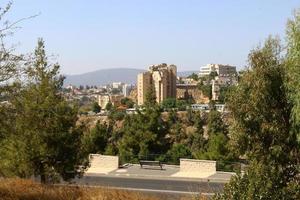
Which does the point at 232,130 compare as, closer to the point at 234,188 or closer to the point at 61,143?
the point at 234,188

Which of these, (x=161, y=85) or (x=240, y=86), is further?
(x=161, y=85)

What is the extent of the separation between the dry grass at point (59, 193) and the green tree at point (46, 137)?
295 cm

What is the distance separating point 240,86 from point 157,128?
33.8 m

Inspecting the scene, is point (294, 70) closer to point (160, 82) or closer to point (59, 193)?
point (59, 193)

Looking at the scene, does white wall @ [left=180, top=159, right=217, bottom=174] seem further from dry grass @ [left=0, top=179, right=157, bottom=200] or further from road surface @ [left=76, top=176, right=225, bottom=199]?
dry grass @ [left=0, top=179, right=157, bottom=200]

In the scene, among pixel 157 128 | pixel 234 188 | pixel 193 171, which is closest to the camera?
pixel 234 188

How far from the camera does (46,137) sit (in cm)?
1552

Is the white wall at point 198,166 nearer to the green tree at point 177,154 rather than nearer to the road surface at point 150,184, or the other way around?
the road surface at point 150,184

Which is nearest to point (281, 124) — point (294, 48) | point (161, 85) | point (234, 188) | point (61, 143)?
point (294, 48)

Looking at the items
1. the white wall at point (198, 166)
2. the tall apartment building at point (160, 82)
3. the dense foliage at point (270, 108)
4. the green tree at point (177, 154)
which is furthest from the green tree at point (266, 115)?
the tall apartment building at point (160, 82)

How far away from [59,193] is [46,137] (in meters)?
4.73

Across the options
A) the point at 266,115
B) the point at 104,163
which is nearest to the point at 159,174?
the point at 104,163

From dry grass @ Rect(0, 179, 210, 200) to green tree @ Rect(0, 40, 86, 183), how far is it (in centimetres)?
295

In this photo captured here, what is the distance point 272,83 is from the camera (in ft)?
36.6
